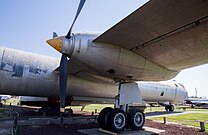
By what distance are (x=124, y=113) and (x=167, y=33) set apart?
14.1 feet

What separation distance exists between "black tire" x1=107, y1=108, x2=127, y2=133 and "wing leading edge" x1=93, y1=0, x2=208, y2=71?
2.96 metres

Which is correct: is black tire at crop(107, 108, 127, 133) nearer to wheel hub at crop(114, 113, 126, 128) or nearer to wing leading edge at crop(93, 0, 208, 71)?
wheel hub at crop(114, 113, 126, 128)

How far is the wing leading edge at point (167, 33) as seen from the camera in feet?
18.6

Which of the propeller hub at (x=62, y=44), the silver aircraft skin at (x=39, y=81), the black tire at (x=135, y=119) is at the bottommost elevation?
the black tire at (x=135, y=119)

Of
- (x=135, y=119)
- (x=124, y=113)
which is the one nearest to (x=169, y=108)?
(x=135, y=119)

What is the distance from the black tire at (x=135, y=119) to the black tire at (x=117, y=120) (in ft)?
1.94

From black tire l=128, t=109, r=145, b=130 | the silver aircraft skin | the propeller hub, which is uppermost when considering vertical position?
the propeller hub

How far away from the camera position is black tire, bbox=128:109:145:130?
30.8 ft

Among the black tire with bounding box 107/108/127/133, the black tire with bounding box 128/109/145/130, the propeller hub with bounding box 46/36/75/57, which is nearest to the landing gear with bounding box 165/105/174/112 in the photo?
the black tire with bounding box 128/109/145/130

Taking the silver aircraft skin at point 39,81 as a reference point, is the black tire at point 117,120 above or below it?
below

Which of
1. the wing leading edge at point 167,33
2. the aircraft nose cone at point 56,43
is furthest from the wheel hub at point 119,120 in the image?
the aircraft nose cone at point 56,43

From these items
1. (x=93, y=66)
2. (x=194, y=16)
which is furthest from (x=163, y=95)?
(x=194, y=16)

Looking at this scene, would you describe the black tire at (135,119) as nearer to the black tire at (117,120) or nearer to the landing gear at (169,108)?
the black tire at (117,120)

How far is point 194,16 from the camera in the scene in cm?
598
